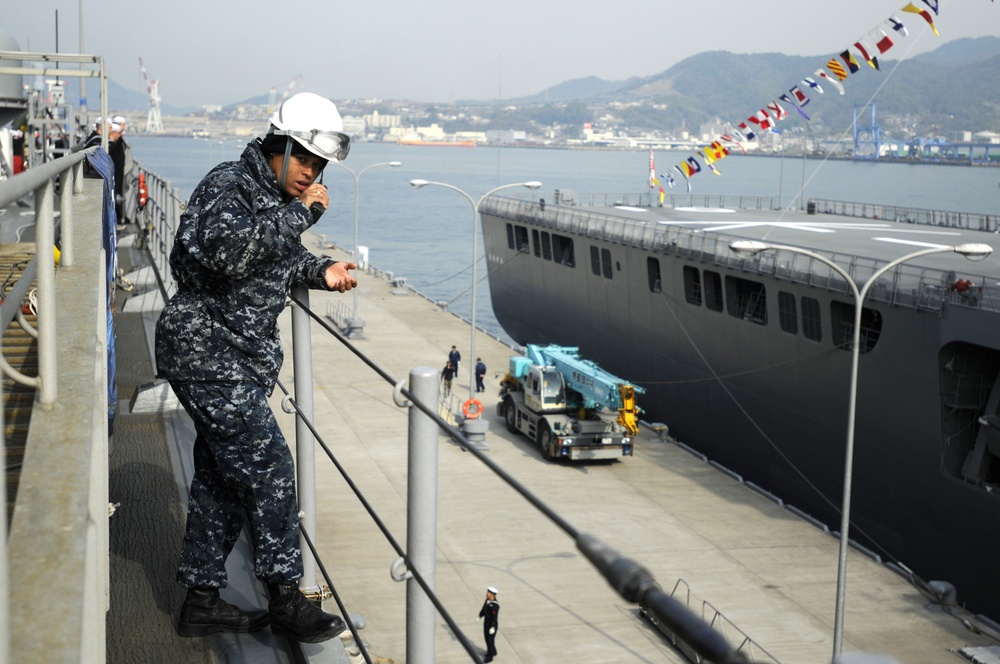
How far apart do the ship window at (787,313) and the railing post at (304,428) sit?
24.8 m

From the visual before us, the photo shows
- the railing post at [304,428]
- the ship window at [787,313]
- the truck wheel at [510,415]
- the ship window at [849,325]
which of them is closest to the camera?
the railing post at [304,428]

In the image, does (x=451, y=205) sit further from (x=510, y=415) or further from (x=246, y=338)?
(x=246, y=338)

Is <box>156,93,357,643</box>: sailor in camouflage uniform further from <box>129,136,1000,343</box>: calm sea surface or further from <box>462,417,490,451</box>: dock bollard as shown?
<box>129,136,1000,343</box>: calm sea surface

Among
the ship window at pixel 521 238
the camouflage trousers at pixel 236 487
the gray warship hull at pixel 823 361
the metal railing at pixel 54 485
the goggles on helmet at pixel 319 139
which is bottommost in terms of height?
the gray warship hull at pixel 823 361

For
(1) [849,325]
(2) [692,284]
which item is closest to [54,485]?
(1) [849,325]

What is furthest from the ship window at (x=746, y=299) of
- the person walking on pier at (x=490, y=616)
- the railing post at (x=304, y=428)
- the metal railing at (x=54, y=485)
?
the metal railing at (x=54, y=485)

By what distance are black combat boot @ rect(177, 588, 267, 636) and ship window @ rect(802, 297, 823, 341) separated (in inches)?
956

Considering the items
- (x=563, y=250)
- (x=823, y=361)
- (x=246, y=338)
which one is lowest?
(x=823, y=361)

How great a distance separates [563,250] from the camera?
43.7 m

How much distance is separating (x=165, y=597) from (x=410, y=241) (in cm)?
9543

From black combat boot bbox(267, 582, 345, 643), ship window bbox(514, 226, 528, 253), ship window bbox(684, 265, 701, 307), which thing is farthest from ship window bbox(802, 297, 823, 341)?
black combat boot bbox(267, 582, 345, 643)

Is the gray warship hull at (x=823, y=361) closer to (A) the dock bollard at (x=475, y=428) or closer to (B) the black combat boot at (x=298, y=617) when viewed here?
(A) the dock bollard at (x=475, y=428)

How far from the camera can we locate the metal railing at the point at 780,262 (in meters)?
22.9

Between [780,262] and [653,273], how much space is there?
746 centimetres
